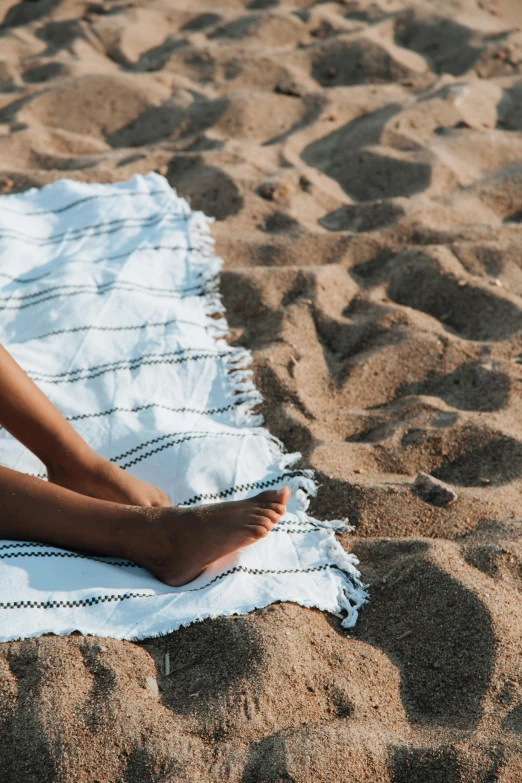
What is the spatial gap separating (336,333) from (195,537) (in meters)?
1.02

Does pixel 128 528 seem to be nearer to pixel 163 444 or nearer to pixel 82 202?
pixel 163 444

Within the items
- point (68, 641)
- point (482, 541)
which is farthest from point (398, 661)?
point (68, 641)

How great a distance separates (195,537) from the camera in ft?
5.23

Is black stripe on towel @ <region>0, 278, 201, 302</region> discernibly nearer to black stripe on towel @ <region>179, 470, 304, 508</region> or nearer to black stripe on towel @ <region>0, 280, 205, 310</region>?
black stripe on towel @ <region>0, 280, 205, 310</region>

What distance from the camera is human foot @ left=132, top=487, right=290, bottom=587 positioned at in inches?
62.6

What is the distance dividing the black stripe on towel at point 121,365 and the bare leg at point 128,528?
58cm

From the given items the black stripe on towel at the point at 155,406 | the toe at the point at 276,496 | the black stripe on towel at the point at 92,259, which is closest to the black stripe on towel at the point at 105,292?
the black stripe on towel at the point at 92,259


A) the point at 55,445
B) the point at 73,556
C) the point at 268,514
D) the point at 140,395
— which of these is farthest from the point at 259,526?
the point at 140,395

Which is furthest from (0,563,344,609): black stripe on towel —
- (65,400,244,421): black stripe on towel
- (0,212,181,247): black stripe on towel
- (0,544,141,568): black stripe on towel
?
(0,212,181,247): black stripe on towel

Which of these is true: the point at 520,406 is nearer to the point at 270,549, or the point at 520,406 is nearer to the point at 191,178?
the point at 270,549

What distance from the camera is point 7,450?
74.3 inches

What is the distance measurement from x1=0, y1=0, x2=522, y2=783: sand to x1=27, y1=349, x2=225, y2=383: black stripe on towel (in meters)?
0.17

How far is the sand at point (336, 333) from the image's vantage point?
4.18 ft

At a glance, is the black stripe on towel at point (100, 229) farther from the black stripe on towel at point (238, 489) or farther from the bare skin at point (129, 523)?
the black stripe on towel at point (238, 489)
